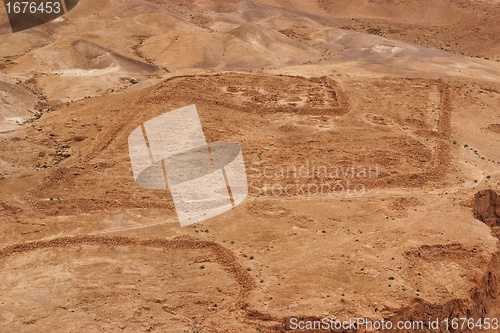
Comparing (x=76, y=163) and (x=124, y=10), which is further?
(x=124, y=10)

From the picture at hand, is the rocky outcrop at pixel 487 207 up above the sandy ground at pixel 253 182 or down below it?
below

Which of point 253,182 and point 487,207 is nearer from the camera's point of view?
point 487,207

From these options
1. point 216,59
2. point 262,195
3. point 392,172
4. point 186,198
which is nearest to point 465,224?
point 392,172

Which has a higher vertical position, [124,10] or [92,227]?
[124,10]

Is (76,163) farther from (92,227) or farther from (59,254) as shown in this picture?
(59,254)

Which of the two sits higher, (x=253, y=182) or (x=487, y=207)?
(x=253, y=182)
